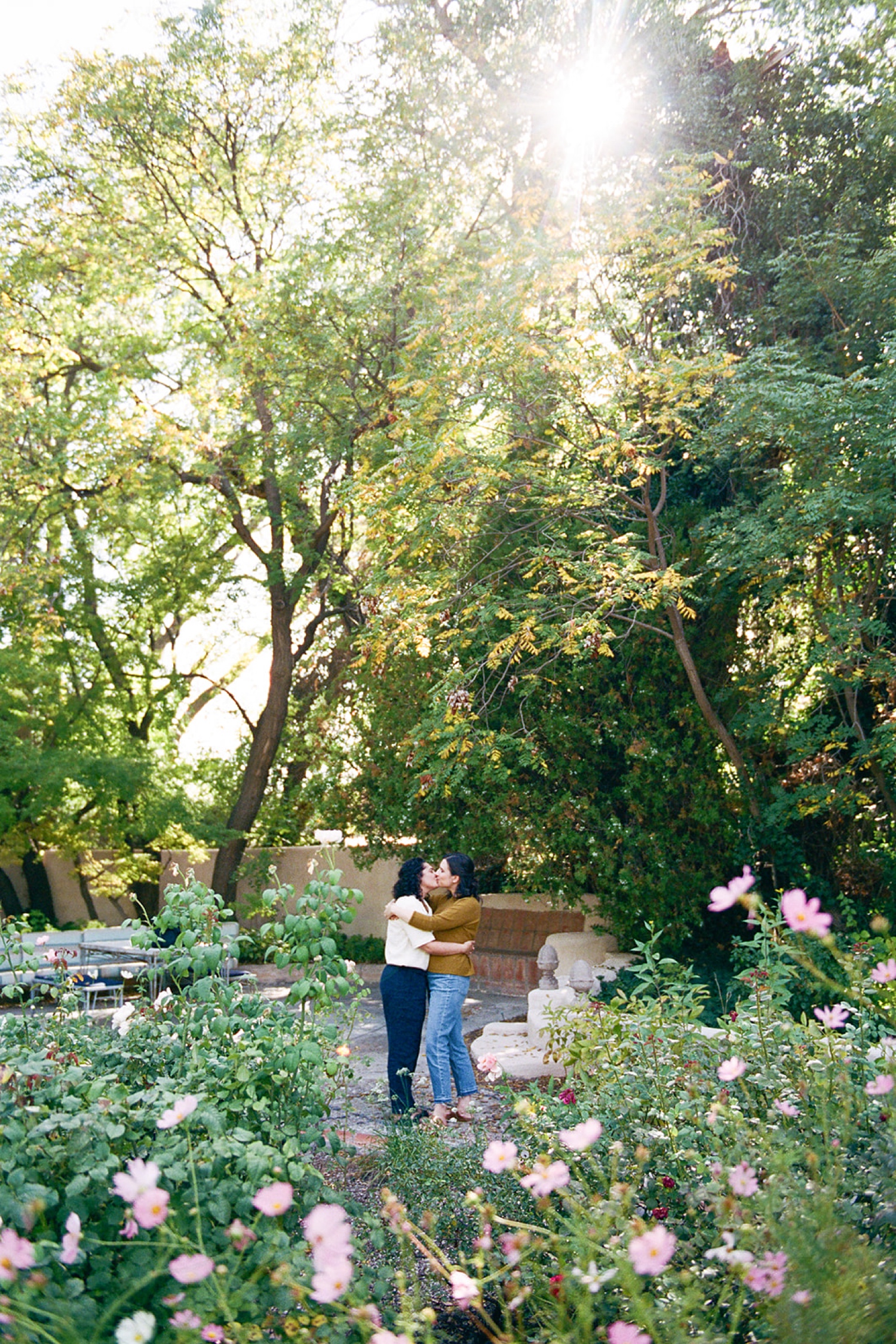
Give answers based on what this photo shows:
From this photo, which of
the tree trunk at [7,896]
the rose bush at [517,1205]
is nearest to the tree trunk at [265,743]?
the tree trunk at [7,896]

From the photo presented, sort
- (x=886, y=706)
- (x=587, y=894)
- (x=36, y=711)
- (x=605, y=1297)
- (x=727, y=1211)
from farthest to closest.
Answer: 1. (x=36, y=711)
2. (x=587, y=894)
3. (x=886, y=706)
4. (x=605, y=1297)
5. (x=727, y=1211)

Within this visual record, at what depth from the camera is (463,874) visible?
5.95 metres

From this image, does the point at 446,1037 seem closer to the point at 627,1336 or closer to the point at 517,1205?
the point at 517,1205

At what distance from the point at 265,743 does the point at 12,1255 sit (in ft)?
42.3

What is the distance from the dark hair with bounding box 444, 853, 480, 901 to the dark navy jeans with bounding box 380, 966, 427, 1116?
1.60ft

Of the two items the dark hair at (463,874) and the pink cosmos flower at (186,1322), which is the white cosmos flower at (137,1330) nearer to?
the pink cosmos flower at (186,1322)

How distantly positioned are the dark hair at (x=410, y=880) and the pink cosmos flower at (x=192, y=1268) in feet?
13.2

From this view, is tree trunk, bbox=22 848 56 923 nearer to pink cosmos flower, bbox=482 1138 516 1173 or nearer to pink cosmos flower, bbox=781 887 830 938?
pink cosmos flower, bbox=482 1138 516 1173

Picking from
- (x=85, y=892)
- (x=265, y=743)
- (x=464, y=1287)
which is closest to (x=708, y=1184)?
(x=464, y=1287)

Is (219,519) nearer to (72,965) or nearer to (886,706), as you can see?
(72,965)

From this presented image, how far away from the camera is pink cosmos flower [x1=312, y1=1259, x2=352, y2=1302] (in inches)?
66.4

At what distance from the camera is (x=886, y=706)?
27.0 ft

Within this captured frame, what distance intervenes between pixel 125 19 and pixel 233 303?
3.90 metres

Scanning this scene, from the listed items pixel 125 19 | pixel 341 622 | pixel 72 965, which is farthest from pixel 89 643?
pixel 125 19
